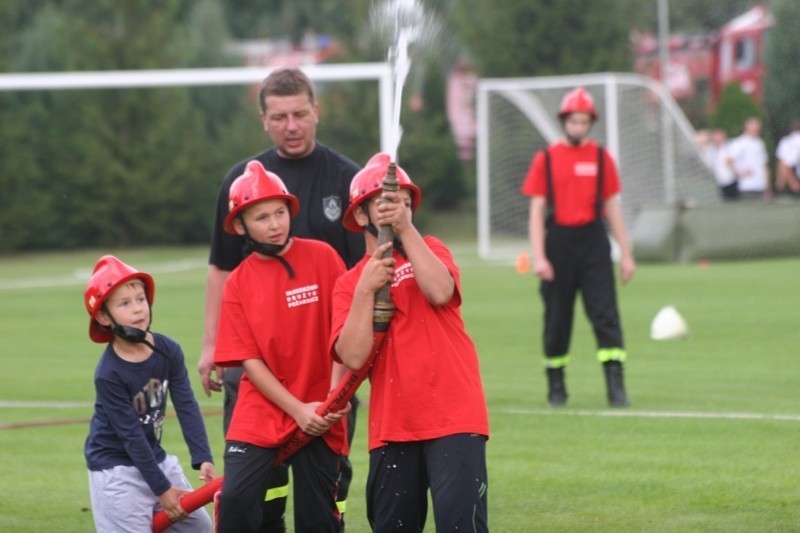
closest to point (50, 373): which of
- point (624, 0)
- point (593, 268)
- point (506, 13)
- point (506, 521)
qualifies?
point (593, 268)

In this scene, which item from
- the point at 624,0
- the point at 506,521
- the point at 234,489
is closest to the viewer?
the point at 234,489

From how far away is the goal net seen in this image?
29641mm

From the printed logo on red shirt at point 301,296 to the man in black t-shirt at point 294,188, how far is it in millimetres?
734

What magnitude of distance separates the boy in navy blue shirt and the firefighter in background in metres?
5.27

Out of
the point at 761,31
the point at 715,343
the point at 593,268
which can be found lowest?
the point at 715,343

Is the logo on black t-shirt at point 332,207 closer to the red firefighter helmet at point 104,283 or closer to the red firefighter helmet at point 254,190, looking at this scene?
the red firefighter helmet at point 254,190

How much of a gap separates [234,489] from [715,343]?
10.0 metres

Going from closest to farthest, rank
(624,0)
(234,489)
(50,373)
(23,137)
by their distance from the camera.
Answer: (234,489) → (50,373) → (23,137) → (624,0)

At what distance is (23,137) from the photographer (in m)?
40.4

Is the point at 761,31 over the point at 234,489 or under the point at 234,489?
over

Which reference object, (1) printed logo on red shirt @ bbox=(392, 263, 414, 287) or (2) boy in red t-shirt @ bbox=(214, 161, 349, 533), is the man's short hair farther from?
Result: (1) printed logo on red shirt @ bbox=(392, 263, 414, 287)

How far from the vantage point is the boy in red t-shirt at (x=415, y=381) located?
547 cm

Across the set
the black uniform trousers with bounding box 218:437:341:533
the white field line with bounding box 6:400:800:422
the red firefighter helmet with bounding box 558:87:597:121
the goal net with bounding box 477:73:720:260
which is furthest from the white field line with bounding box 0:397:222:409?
the goal net with bounding box 477:73:720:260

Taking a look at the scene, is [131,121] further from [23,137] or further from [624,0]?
[624,0]
